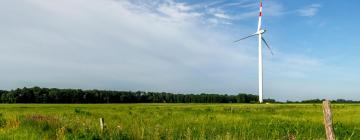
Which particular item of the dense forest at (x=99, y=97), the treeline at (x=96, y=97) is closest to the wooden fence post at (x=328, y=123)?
the dense forest at (x=99, y=97)

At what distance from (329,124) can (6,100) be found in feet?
451

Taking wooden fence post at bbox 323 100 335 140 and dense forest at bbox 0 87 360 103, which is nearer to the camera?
wooden fence post at bbox 323 100 335 140

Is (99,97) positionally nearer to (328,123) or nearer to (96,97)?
(96,97)

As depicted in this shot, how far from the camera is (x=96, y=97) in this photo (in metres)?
153

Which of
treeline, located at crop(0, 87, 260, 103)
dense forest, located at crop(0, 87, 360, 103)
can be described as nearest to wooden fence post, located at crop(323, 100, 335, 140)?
dense forest, located at crop(0, 87, 360, 103)

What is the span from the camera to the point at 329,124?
9.29m

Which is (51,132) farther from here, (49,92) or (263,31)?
(49,92)

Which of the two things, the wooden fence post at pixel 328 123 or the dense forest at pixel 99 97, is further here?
the dense forest at pixel 99 97

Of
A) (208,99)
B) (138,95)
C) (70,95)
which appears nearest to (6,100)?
(70,95)

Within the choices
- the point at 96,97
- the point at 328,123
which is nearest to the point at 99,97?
the point at 96,97

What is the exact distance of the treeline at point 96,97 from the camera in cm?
13812

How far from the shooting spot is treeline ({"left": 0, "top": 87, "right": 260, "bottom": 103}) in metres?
138

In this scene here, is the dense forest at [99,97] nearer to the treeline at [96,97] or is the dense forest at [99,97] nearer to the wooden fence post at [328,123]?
the treeline at [96,97]

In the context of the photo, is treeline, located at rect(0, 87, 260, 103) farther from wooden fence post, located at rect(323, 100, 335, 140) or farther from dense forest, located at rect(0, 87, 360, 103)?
wooden fence post, located at rect(323, 100, 335, 140)
